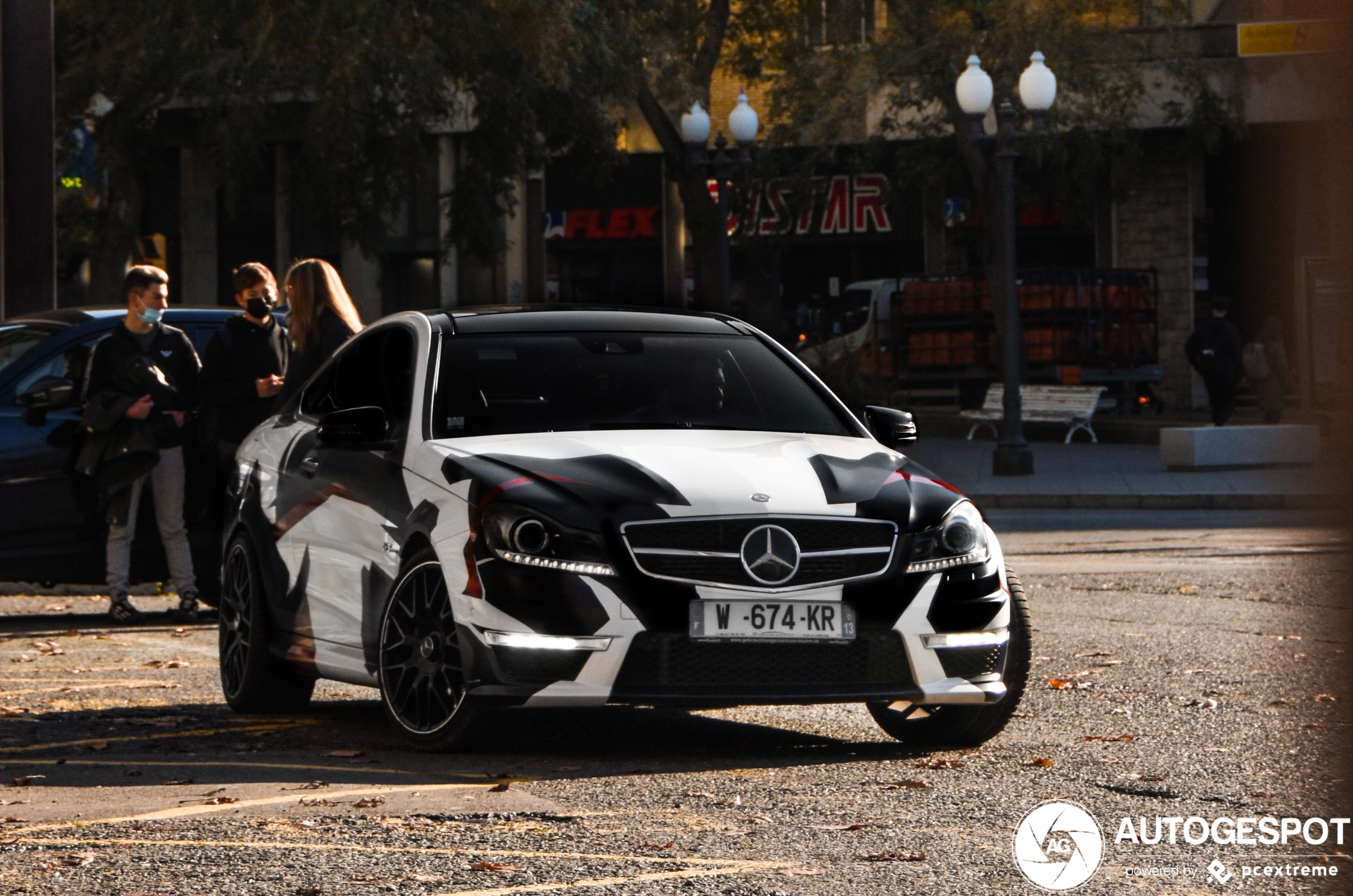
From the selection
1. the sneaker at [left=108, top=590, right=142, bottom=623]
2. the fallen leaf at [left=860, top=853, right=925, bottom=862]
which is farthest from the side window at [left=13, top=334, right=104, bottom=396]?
the fallen leaf at [left=860, top=853, right=925, bottom=862]

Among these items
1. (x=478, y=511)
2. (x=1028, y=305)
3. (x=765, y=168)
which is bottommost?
(x=478, y=511)

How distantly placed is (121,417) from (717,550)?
5194 millimetres

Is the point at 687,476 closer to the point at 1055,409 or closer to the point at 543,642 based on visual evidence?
the point at 543,642

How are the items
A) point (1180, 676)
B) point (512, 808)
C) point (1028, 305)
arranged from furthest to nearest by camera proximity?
point (1028, 305) < point (1180, 676) < point (512, 808)

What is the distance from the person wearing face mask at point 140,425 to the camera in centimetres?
1017

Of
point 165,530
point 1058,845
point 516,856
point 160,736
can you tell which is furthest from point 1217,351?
point 516,856

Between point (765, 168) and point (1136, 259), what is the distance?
23.2 feet

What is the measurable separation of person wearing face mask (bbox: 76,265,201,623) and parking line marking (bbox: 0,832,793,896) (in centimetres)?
543

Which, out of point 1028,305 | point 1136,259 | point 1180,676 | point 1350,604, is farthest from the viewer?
point 1136,259

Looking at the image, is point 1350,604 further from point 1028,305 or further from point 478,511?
point 1028,305

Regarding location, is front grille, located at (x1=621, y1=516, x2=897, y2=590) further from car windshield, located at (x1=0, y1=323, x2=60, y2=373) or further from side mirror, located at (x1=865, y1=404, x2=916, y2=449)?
car windshield, located at (x1=0, y1=323, x2=60, y2=373)

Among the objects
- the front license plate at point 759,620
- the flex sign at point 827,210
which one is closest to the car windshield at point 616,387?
the front license plate at point 759,620

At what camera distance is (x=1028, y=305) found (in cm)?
3500

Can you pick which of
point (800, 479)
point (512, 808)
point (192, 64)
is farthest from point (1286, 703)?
point (192, 64)
